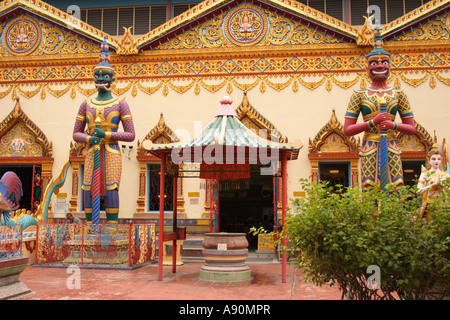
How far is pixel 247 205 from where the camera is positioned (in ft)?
68.8

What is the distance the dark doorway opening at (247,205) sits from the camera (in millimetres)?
19844

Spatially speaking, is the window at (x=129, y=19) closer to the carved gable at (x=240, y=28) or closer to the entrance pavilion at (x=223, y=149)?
the carved gable at (x=240, y=28)

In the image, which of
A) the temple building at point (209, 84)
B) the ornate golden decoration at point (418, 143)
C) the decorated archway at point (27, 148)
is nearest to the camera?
the ornate golden decoration at point (418, 143)

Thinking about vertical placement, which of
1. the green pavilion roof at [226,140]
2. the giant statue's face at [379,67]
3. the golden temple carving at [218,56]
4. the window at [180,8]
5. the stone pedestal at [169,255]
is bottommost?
the stone pedestal at [169,255]

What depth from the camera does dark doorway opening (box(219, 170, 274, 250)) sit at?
781 inches

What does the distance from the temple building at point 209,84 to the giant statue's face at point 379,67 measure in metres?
4.13

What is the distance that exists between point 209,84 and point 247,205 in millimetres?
7380

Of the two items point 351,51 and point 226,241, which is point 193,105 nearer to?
point 351,51

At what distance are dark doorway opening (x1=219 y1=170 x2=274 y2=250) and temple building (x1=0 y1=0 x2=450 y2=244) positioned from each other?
4293 millimetres

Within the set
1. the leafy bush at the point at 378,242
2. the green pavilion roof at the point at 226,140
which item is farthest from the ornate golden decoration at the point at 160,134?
the leafy bush at the point at 378,242

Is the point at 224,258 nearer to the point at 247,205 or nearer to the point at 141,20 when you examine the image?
the point at 247,205

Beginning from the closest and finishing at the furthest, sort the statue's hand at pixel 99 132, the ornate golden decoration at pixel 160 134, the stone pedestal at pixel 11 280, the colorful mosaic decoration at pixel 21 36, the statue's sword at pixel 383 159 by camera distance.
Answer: the stone pedestal at pixel 11 280
the statue's sword at pixel 383 159
the statue's hand at pixel 99 132
the ornate golden decoration at pixel 160 134
the colorful mosaic decoration at pixel 21 36

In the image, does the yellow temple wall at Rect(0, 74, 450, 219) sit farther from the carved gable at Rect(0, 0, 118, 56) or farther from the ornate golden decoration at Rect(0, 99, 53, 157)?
the carved gable at Rect(0, 0, 118, 56)

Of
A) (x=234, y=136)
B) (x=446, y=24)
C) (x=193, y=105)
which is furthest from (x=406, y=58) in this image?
(x=234, y=136)
